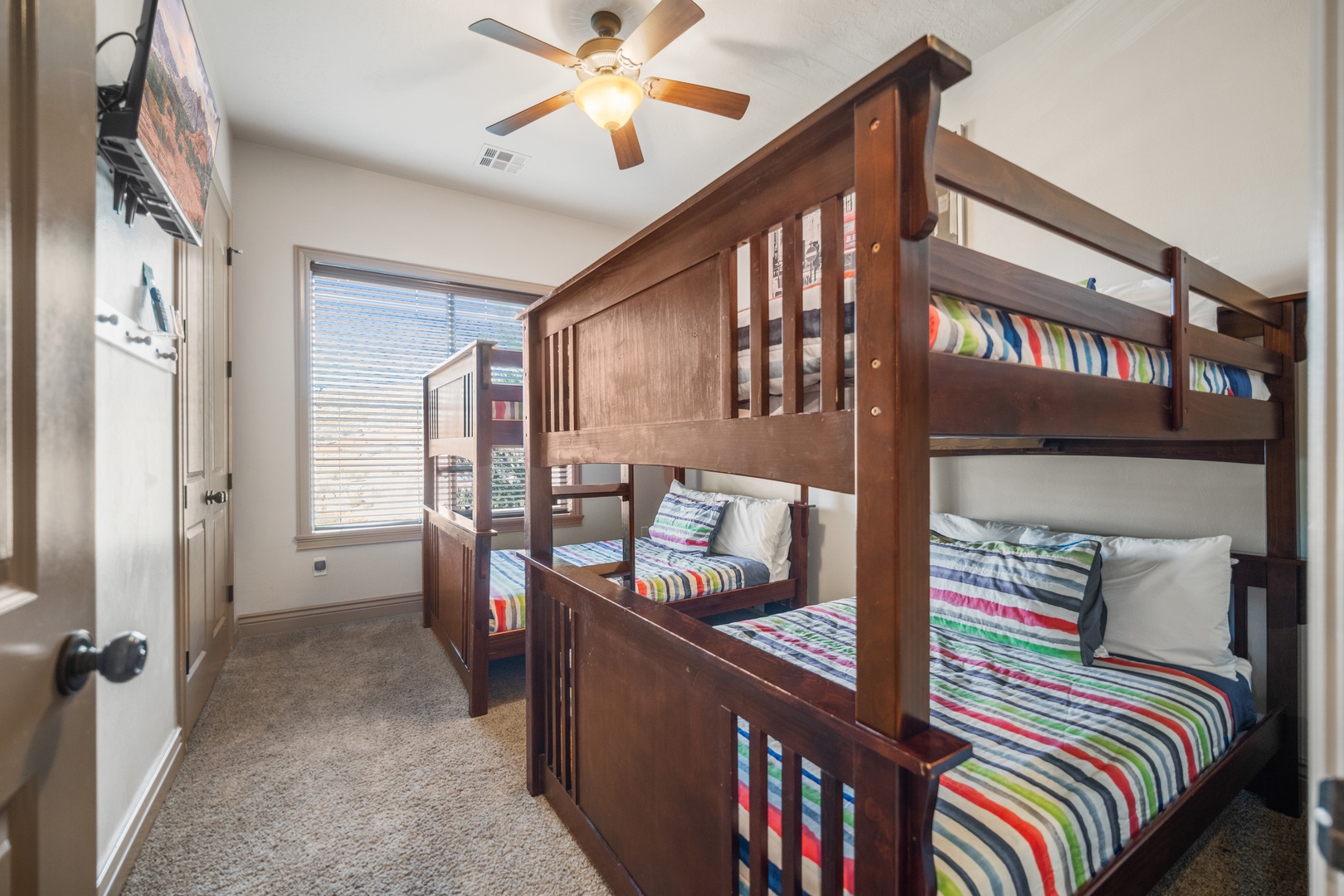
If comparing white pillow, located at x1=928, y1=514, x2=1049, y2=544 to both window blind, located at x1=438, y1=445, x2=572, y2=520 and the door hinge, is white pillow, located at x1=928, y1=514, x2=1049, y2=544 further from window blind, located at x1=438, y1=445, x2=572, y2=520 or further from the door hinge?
window blind, located at x1=438, y1=445, x2=572, y2=520

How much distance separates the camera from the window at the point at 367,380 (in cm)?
331

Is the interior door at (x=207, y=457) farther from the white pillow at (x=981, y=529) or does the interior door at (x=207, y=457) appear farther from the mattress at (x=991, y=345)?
the white pillow at (x=981, y=529)

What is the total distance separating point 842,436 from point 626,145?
220 centimetres

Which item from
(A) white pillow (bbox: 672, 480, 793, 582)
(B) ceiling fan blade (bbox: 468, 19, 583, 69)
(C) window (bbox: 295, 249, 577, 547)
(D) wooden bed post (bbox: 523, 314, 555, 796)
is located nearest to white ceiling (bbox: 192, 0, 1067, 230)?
(B) ceiling fan blade (bbox: 468, 19, 583, 69)

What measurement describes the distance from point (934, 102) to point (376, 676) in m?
2.98

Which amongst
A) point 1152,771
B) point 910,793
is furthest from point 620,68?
point 1152,771

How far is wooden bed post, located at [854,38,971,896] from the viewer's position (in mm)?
646

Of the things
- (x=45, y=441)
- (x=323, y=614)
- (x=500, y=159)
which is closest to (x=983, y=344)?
(x=45, y=441)

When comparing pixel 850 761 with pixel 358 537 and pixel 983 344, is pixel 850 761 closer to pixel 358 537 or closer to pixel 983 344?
pixel 983 344

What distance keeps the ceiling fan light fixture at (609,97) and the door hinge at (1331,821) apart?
2388mm

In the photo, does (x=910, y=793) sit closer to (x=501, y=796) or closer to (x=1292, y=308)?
(x=501, y=796)

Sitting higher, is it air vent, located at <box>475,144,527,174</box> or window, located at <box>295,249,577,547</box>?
air vent, located at <box>475,144,527,174</box>

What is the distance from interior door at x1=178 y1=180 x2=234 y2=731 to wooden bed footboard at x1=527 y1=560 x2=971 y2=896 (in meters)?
1.39

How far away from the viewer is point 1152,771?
119 centimetres
